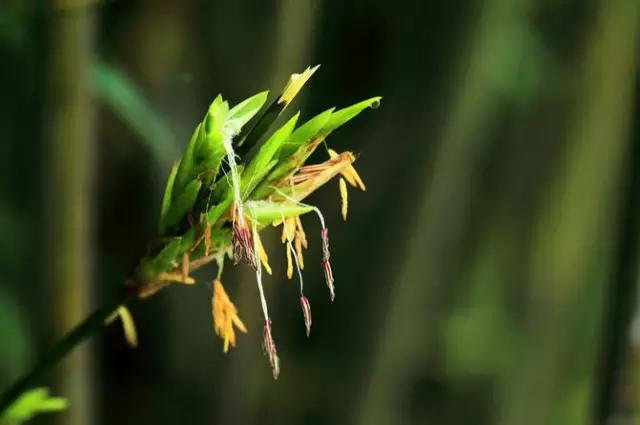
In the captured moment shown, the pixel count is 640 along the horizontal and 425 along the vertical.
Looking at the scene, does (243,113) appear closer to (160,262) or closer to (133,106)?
(160,262)

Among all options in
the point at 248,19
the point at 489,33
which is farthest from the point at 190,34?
the point at 489,33

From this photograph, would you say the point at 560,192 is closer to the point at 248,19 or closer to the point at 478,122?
the point at 478,122

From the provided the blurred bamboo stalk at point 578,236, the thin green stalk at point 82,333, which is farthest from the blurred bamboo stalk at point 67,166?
the blurred bamboo stalk at point 578,236

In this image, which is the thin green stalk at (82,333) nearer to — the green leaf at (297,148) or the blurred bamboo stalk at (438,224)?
the green leaf at (297,148)

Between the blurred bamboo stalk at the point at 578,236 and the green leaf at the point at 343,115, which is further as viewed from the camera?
the blurred bamboo stalk at the point at 578,236

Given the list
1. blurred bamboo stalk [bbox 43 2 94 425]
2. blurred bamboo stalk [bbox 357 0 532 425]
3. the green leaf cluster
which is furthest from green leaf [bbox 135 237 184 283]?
blurred bamboo stalk [bbox 357 0 532 425]

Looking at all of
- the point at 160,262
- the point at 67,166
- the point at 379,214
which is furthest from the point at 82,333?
the point at 379,214
